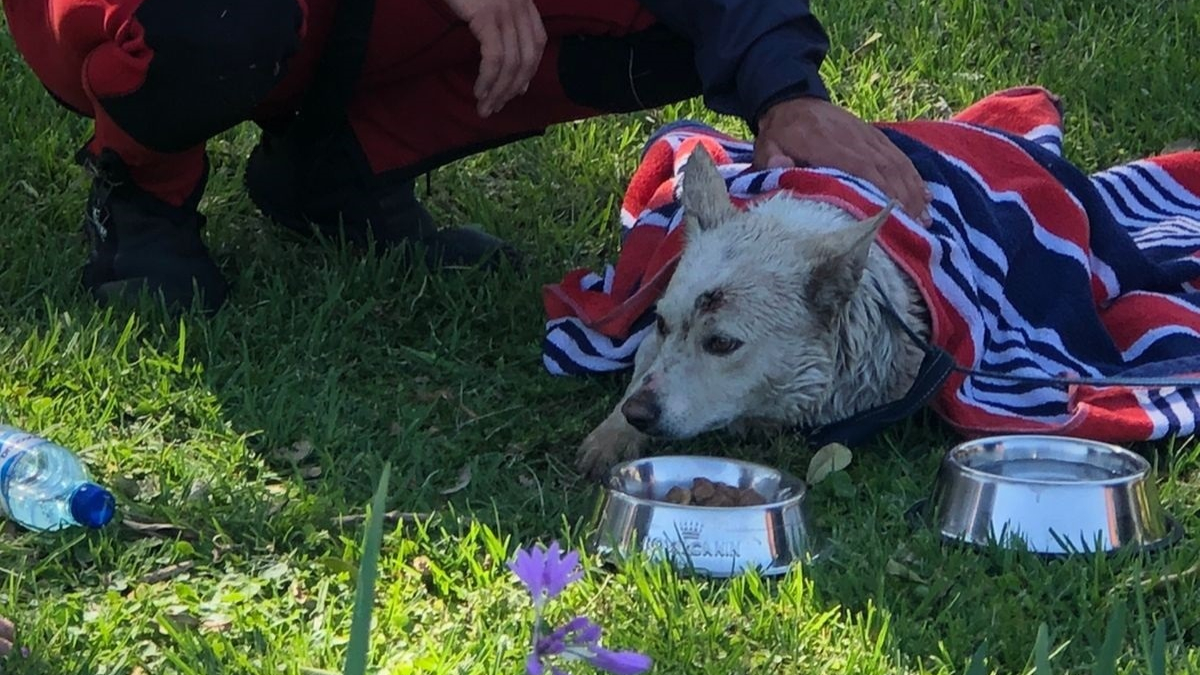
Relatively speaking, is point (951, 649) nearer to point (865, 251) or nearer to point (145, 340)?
point (865, 251)

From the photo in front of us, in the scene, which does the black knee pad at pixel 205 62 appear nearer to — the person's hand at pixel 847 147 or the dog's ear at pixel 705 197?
the dog's ear at pixel 705 197

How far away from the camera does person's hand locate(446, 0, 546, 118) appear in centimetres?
321

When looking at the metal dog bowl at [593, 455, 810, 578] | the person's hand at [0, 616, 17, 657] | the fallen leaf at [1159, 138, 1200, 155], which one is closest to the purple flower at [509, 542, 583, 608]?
the person's hand at [0, 616, 17, 657]

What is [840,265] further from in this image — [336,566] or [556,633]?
[556,633]

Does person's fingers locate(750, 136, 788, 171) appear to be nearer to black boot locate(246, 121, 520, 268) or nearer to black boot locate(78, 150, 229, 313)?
black boot locate(246, 121, 520, 268)

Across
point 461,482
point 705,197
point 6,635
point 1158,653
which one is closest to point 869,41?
point 705,197

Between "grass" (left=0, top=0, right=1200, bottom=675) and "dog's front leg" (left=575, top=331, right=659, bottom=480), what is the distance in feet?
→ 0.13

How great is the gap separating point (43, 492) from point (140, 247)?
1019 mm

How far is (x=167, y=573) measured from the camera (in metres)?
2.47

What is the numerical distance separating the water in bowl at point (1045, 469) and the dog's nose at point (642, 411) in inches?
22.0

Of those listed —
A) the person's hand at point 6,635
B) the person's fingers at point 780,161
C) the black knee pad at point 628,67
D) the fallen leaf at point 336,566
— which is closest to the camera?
the person's hand at point 6,635

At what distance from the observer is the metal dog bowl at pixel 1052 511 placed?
255 centimetres

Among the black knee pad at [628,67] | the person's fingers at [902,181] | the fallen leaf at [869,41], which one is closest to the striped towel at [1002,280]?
the person's fingers at [902,181]

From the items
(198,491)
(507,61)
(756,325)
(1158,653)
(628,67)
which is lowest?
(198,491)
